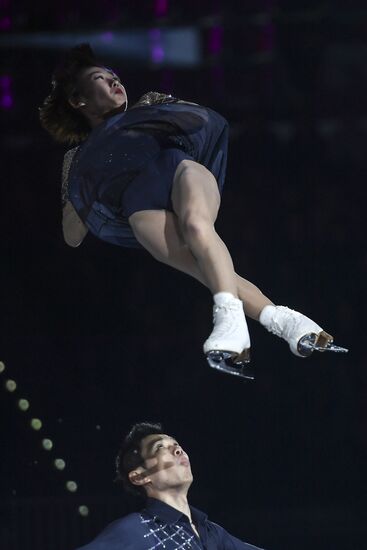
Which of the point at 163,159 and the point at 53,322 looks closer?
the point at 163,159

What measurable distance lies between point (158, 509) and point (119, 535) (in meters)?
0.24

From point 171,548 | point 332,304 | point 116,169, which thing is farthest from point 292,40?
point 171,548

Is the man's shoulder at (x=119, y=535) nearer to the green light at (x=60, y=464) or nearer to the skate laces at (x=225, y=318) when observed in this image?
the skate laces at (x=225, y=318)

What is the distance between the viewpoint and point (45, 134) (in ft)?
17.2

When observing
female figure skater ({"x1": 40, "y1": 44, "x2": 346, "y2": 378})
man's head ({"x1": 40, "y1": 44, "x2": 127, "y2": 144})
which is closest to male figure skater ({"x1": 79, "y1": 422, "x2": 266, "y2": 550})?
female figure skater ({"x1": 40, "y1": 44, "x2": 346, "y2": 378})

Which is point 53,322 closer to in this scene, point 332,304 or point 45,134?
point 45,134

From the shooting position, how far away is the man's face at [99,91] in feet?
12.0

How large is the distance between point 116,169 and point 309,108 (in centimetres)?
181

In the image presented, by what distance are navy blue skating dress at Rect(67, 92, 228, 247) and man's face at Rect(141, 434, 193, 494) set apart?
881 millimetres

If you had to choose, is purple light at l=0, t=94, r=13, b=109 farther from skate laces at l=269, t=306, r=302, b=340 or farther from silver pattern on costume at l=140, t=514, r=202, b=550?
skate laces at l=269, t=306, r=302, b=340

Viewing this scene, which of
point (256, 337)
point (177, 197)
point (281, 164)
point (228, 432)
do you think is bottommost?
point (228, 432)

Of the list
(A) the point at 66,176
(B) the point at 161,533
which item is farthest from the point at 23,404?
(A) the point at 66,176

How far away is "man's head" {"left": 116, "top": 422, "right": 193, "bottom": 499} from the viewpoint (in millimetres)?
3971

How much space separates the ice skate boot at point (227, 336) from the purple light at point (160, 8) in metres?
2.25
